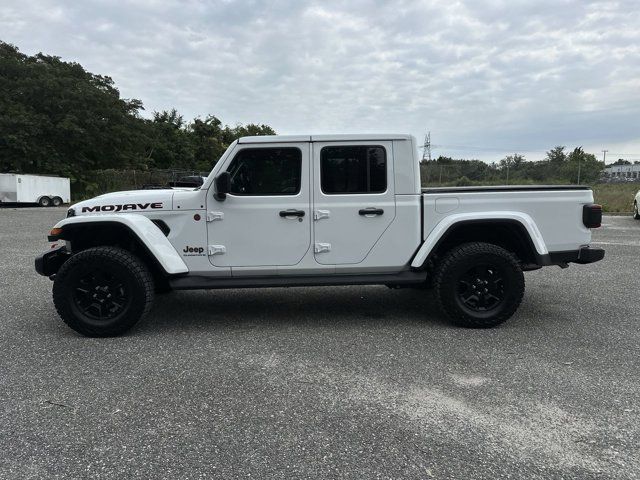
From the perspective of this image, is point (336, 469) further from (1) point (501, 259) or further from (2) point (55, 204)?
(2) point (55, 204)

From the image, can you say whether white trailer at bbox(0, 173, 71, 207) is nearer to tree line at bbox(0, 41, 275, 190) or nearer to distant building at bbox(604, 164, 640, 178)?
tree line at bbox(0, 41, 275, 190)

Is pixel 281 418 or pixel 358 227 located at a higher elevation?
pixel 358 227

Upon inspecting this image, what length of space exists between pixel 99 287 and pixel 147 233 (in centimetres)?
71

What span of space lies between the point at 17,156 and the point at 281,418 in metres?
34.1

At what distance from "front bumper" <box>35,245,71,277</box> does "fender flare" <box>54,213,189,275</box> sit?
1.08 feet

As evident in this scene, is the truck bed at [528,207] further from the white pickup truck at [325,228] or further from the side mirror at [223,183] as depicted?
the side mirror at [223,183]

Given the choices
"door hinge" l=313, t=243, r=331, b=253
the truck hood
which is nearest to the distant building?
"door hinge" l=313, t=243, r=331, b=253

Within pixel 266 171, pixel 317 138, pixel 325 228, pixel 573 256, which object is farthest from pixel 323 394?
pixel 573 256

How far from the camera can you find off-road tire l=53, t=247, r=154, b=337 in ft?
14.4

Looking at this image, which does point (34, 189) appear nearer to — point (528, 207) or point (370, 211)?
point (370, 211)

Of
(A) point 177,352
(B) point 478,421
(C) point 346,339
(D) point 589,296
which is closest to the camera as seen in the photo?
(B) point 478,421

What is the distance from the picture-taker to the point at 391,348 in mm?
4164

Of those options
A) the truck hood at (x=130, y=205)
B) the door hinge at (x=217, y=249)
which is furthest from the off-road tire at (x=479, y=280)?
the truck hood at (x=130, y=205)

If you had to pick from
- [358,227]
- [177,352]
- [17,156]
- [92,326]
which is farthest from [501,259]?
[17,156]
